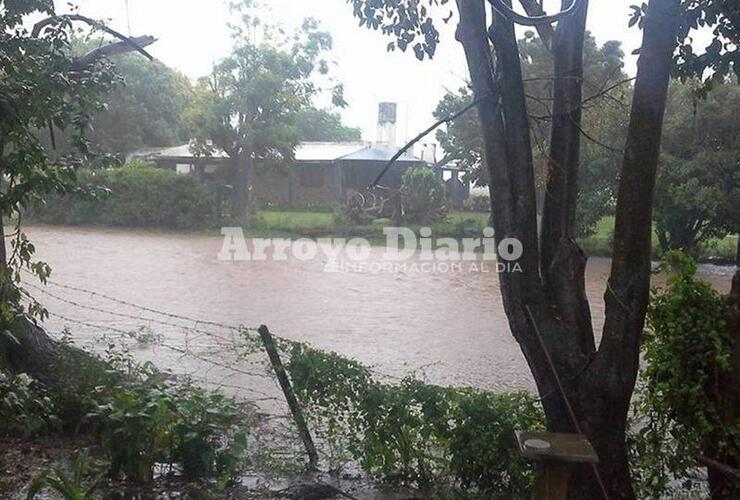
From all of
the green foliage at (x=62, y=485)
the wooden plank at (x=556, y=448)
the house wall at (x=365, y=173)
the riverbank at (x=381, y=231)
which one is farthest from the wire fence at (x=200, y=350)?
the house wall at (x=365, y=173)

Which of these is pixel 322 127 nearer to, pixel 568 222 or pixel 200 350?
pixel 200 350

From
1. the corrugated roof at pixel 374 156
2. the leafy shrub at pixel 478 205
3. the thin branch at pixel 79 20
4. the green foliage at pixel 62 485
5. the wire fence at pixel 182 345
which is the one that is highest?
the corrugated roof at pixel 374 156

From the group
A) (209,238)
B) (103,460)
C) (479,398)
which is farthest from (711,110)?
(103,460)

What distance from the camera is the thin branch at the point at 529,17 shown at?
2.93 m

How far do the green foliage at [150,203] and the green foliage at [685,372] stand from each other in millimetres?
19017

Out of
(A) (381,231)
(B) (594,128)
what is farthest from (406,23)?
(A) (381,231)

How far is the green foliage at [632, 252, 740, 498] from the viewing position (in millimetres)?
3029

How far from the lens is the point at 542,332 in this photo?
321cm

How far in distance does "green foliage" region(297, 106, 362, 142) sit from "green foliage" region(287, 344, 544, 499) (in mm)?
35845

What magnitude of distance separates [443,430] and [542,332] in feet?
2.42

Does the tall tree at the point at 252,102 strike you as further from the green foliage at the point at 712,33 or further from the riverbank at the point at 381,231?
the green foliage at the point at 712,33

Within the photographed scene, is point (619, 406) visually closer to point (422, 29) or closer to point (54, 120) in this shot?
point (422, 29)

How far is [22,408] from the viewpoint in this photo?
372cm

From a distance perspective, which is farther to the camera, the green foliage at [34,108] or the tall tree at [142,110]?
the tall tree at [142,110]
